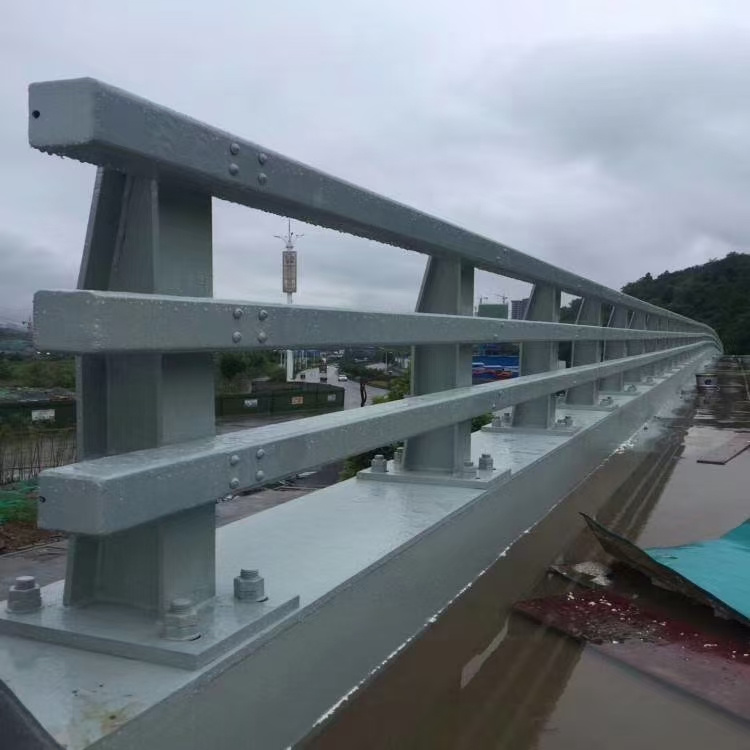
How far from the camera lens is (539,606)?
2.79 metres

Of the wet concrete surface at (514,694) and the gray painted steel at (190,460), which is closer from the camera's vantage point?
the gray painted steel at (190,460)

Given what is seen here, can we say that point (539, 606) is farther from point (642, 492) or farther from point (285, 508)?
point (642, 492)

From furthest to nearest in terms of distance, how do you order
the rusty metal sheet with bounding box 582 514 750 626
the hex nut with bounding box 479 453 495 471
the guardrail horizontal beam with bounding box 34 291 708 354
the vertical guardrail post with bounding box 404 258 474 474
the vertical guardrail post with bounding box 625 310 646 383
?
the vertical guardrail post with bounding box 625 310 646 383 < the hex nut with bounding box 479 453 495 471 < the vertical guardrail post with bounding box 404 258 474 474 < the rusty metal sheet with bounding box 582 514 750 626 < the guardrail horizontal beam with bounding box 34 291 708 354

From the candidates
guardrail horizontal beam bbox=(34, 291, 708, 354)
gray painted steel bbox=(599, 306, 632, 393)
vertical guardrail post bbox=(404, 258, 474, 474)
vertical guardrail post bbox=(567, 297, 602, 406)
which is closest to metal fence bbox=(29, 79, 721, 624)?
guardrail horizontal beam bbox=(34, 291, 708, 354)

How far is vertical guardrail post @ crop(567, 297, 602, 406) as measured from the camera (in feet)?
19.3

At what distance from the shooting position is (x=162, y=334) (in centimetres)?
132

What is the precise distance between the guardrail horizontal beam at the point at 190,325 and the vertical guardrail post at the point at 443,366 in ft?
2.15

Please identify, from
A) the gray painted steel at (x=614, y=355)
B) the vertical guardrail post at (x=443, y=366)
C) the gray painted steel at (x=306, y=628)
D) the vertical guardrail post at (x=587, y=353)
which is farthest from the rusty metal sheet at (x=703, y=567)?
the gray painted steel at (x=614, y=355)

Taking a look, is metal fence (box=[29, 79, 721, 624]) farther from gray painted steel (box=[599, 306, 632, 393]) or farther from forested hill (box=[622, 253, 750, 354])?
forested hill (box=[622, 253, 750, 354])

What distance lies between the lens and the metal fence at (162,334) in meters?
1.21

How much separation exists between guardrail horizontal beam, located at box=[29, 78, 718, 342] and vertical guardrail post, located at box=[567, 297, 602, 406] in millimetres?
3752

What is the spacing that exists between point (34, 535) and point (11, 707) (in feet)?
19.3

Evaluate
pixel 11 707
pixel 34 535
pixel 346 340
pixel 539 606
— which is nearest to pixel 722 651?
pixel 539 606

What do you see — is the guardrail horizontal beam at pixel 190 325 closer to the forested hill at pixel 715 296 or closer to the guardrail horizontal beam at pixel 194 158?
the guardrail horizontal beam at pixel 194 158
